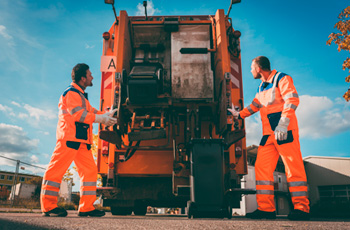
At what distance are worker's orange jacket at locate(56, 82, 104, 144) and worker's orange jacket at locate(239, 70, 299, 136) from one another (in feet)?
6.81

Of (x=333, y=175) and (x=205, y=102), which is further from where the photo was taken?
(x=333, y=175)

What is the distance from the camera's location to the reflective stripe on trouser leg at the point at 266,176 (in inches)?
128

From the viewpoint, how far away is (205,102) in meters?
3.79

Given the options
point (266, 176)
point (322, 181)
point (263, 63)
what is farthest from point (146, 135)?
→ point (322, 181)

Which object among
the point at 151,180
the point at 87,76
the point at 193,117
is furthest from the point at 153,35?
the point at 151,180

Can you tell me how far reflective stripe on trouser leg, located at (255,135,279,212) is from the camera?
3.26 metres

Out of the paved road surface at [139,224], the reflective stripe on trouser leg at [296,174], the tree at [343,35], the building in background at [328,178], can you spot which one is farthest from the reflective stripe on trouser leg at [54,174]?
the building in background at [328,178]

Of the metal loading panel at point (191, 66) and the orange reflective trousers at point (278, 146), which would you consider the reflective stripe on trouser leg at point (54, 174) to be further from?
the orange reflective trousers at point (278, 146)

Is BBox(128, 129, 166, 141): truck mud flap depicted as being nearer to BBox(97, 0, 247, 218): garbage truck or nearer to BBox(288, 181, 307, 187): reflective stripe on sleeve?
BBox(97, 0, 247, 218): garbage truck

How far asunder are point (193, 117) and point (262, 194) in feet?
3.96

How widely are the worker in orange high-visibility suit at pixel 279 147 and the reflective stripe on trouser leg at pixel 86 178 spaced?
6.02ft

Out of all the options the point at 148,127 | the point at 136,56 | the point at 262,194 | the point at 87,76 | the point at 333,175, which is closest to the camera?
the point at 262,194

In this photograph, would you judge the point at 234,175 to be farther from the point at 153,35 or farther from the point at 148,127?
the point at 153,35

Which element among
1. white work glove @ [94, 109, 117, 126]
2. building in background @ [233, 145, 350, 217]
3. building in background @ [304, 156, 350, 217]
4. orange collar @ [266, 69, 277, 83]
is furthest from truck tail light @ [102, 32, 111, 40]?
building in background @ [304, 156, 350, 217]
